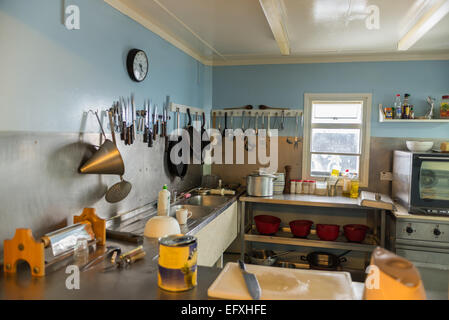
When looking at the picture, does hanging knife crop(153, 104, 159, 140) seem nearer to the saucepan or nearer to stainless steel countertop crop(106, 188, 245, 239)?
stainless steel countertop crop(106, 188, 245, 239)

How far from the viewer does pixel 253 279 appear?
4.01 ft

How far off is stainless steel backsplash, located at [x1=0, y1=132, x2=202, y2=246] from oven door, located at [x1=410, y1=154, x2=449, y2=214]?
7.68ft

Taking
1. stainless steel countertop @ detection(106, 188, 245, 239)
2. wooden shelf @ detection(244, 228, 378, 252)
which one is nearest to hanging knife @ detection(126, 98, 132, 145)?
stainless steel countertop @ detection(106, 188, 245, 239)

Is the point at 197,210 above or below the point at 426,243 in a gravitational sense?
above

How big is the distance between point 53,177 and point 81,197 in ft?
0.85

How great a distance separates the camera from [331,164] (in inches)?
154

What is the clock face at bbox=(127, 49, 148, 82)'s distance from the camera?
8.07 feet

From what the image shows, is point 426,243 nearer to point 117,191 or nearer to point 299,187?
point 299,187

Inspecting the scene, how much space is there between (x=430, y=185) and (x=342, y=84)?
1416 mm

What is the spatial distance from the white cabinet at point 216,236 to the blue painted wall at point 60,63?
1.04 metres

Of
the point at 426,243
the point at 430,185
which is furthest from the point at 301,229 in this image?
the point at 430,185

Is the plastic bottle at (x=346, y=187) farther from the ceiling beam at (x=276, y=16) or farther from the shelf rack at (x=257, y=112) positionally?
the ceiling beam at (x=276, y=16)

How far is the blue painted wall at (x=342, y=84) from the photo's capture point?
3570mm
